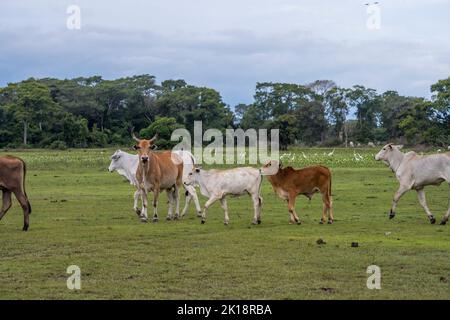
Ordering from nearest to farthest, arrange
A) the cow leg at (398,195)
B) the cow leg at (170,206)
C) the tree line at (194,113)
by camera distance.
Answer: the cow leg at (398,195) < the cow leg at (170,206) < the tree line at (194,113)

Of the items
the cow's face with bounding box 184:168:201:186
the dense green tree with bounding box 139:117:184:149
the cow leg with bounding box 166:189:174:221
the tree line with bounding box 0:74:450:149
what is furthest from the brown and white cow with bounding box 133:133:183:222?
the tree line with bounding box 0:74:450:149

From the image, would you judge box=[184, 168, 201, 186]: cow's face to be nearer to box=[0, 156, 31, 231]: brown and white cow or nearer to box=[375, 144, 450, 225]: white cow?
box=[0, 156, 31, 231]: brown and white cow

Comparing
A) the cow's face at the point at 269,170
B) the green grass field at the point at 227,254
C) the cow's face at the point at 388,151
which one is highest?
the cow's face at the point at 388,151

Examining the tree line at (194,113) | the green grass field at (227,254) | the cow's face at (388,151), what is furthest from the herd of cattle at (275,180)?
the tree line at (194,113)

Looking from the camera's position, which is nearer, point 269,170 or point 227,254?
point 227,254

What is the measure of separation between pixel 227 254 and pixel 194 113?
79.9 metres

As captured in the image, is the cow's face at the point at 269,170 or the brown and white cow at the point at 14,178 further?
the cow's face at the point at 269,170

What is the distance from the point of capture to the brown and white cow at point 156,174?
18031 millimetres

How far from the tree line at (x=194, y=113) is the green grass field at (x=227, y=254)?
170ft

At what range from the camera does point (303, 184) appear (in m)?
17.0

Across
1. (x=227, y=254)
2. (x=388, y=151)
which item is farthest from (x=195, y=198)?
(x=227, y=254)

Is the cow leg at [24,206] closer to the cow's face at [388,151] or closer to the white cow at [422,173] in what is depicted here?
the white cow at [422,173]

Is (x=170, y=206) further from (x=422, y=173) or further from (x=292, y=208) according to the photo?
(x=422, y=173)

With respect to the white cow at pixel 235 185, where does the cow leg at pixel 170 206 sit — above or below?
below
